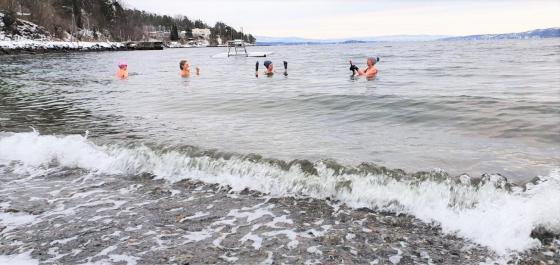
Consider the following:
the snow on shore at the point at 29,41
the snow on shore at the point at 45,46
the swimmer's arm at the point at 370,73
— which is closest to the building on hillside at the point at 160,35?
the snow on shore at the point at 45,46

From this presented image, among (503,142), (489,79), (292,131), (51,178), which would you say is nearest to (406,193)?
(503,142)

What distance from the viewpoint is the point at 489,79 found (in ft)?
64.3

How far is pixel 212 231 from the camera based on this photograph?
485 centimetres

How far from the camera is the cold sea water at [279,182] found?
446 cm

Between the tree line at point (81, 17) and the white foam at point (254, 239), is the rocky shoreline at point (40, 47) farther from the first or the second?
the white foam at point (254, 239)

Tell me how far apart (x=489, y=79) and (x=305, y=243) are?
17901 millimetres

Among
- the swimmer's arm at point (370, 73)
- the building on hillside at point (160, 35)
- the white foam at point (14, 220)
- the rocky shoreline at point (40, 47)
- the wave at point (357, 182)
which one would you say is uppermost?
the building on hillside at point (160, 35)

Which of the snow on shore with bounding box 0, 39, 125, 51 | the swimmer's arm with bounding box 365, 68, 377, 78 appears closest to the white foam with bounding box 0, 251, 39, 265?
the swimmer's arm with bounding box 365, 68, 377, 78

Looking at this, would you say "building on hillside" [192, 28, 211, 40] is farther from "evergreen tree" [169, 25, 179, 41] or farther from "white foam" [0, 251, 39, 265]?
"white foam" [0, 251, 39, 265]

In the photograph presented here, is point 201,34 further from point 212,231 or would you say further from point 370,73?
point 212,231

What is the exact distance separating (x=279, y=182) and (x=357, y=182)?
1.10 m

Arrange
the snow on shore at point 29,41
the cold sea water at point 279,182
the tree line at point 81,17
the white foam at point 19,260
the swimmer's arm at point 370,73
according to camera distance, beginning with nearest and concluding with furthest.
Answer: the white foam at point 19,260, the cold sea water at point 279,182, the swimmer's arm at point 370,73, the snow on shore at point 29,41, the tree line at point 81,17

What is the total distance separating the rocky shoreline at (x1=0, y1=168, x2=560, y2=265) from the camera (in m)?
4.19

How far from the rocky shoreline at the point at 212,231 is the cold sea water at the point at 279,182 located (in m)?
0.02
